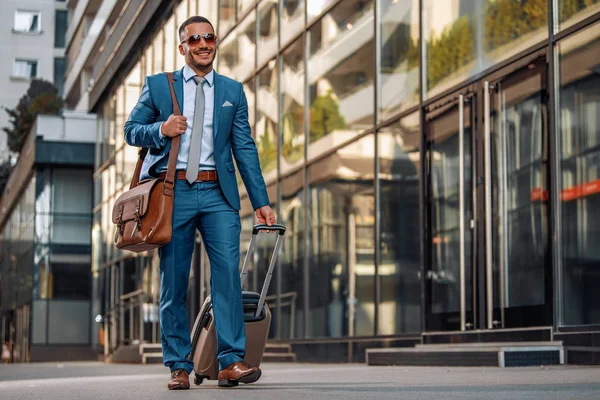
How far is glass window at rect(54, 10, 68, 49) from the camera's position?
60.6 m

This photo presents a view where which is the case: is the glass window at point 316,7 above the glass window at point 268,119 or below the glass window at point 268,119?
above

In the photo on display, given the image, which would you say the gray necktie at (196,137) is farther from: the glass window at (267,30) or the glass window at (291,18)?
the glass window at (267,30)

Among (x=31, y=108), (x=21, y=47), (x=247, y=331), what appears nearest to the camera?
(x=247, y=331)

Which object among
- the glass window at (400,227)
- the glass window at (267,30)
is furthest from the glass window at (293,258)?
the glass window at (400,227)

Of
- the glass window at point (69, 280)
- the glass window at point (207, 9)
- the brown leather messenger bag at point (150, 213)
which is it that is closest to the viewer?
the brown leather messenger bag at point (150, 213)

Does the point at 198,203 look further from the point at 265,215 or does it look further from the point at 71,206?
the point at 71,206

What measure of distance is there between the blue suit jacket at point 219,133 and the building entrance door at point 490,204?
433 cm

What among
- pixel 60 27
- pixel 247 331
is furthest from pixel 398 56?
pixel 60 27

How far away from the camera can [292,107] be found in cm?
1728

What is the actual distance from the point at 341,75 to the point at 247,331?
873 centimetres

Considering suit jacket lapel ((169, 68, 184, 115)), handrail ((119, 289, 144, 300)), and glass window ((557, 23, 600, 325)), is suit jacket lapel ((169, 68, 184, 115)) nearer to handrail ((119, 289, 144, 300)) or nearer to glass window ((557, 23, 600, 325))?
glass window ((557, 23, 600, 325))

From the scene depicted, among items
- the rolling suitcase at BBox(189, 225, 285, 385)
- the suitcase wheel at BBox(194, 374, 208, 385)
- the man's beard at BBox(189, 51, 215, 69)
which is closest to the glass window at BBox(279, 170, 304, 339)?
the rolling suitcase at BBox(189, 225, 285, 385)

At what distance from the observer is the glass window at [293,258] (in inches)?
651

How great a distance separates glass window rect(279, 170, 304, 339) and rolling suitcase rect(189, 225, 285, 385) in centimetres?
953
